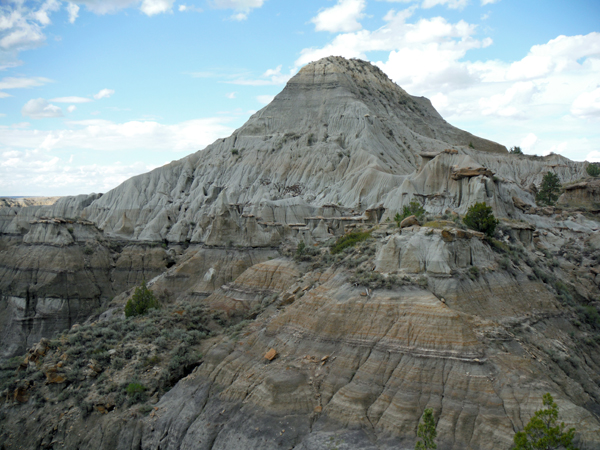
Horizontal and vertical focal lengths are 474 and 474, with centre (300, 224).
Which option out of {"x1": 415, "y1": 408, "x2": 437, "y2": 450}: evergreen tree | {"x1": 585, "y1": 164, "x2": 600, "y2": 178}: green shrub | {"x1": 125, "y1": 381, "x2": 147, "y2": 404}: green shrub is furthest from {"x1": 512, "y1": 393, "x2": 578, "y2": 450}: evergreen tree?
{"x1": 585, "y1": 164, "x2": 600, "y2": 178}: green shrub

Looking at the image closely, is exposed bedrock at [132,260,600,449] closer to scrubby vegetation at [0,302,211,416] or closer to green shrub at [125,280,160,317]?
scrubby vegetation at [0,302,211,416]

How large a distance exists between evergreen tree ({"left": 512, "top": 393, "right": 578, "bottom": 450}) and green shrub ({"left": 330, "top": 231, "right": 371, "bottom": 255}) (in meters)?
16.0

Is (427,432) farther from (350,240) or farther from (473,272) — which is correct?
(350,240)

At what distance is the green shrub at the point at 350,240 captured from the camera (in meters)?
30.8

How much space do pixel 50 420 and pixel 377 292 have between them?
17.0 meters

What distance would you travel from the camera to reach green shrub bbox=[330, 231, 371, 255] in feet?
101

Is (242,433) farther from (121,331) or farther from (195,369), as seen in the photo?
(121,331)

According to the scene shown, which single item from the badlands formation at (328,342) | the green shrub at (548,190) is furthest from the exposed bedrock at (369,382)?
the green shrub at (548,190)

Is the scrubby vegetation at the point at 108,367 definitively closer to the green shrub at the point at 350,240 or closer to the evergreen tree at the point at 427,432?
the green shrub at the point at 350,240

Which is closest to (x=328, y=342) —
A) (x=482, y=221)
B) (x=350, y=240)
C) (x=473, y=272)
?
(x=473, y=272)

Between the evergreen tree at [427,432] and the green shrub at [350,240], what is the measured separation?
14.8 m

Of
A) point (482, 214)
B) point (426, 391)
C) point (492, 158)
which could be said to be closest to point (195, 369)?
point (426, 391)

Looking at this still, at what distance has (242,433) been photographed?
758 inches

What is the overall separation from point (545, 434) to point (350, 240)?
1846 centimetres
